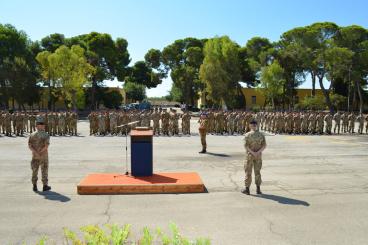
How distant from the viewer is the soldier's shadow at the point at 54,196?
29.8 ft

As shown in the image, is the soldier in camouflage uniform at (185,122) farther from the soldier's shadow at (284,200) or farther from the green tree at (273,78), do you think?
the green tree at (273,78)

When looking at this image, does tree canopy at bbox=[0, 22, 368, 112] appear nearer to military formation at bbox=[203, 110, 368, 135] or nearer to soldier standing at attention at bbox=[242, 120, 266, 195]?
military formation at bbox=[203, 110, 368, 135]

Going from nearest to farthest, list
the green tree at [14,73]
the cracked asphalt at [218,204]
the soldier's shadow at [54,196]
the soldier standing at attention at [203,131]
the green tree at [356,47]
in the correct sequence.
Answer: the cracked asphalt at [218,204]
the soldier's shadow at [54,196]
the soldier standing at attention at [203,131]
the green tree at [356,47]
the green tree at [14,73]

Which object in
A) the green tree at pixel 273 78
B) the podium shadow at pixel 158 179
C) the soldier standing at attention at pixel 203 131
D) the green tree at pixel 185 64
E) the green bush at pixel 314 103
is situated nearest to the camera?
the podium shadow at pixel 158 179

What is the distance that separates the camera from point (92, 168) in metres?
13.3

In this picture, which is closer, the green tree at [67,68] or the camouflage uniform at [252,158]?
the camouflage uniform at [252,158]

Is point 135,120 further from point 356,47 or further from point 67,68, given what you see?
point 356,47

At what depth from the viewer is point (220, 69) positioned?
56.1 meters

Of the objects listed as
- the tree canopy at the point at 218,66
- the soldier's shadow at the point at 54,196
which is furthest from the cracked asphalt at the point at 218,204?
the tree canopy at the point at 218,66

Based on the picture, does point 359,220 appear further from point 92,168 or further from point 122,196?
point 92,168

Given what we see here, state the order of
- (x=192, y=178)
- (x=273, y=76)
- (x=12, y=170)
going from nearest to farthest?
(x=192, y=178), (x=12, y=170), (x=273, y=76)

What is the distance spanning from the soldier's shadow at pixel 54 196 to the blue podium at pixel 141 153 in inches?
84.9

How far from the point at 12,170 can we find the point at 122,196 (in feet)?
17.4

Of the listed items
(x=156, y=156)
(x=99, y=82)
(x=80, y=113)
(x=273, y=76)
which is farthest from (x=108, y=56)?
(x=156, y=156)
